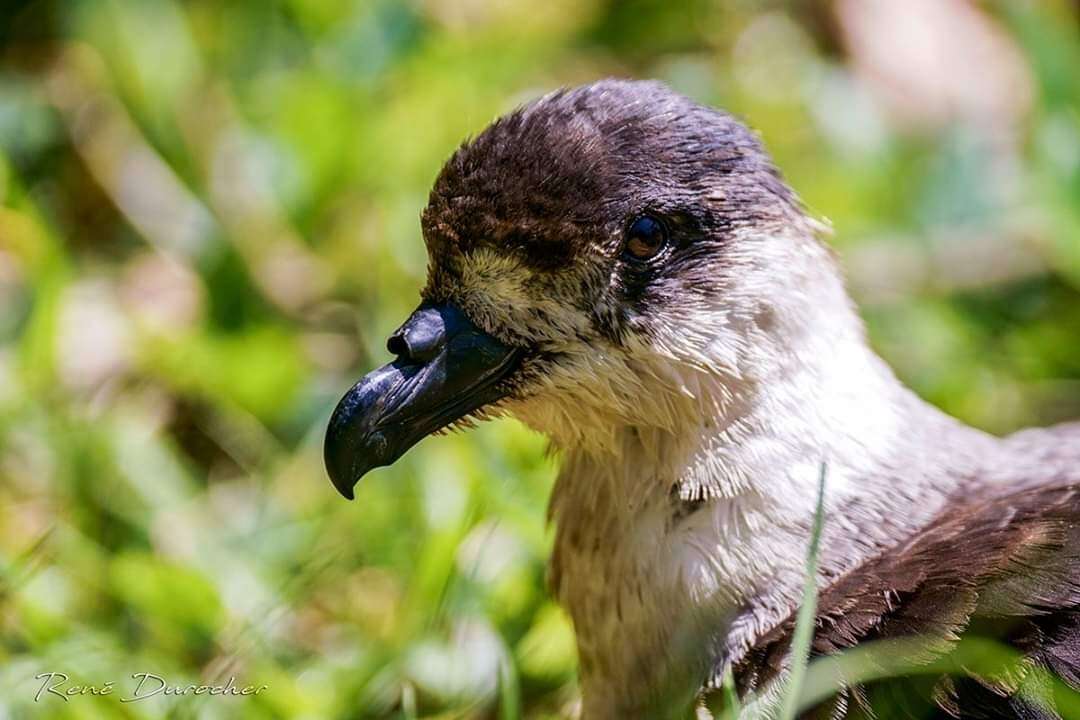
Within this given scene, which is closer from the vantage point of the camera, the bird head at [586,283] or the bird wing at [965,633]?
the bird wing at [965,633]

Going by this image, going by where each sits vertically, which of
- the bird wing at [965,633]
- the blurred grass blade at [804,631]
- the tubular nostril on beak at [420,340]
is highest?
the tubular nostril on beak at [420,340]

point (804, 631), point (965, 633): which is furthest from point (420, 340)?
point (965, 633)

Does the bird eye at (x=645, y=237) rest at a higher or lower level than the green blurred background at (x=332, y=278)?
higher

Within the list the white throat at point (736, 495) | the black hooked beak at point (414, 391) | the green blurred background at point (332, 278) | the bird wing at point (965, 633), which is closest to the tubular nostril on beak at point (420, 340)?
the black hooked beak at point (414, 391)

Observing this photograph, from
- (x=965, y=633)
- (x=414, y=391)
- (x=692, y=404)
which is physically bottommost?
(x=965, y=633)

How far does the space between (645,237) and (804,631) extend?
691 millimetres

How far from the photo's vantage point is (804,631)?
230cm

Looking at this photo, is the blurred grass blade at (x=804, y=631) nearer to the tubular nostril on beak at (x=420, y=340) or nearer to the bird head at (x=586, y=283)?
the bird head at (x=586, y=283)

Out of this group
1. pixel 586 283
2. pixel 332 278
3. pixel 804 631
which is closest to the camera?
pixel 804 631

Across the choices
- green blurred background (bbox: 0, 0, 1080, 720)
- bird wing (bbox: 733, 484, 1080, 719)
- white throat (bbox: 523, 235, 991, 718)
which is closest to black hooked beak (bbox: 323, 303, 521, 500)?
white throat (bbox: 523, 235, 991, 718)

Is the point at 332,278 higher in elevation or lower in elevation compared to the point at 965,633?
higher

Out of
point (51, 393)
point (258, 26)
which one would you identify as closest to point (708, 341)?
point (51, 393)

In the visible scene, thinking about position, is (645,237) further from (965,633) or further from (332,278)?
(332,278)

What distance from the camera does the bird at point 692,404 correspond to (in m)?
2.47
